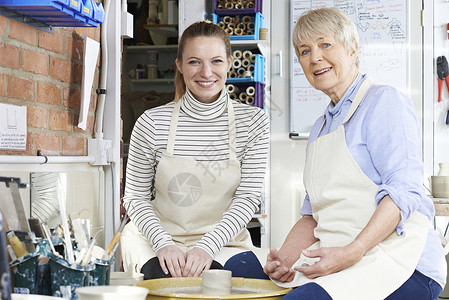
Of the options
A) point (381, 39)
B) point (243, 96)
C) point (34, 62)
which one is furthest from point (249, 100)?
point (34, 62)

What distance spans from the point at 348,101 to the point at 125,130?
12.3 ft

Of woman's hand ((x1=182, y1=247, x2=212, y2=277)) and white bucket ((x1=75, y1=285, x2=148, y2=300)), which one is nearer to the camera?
white bucket ((x1=75, y1=285, x2=148, y2=300))

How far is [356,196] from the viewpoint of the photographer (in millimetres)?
1492

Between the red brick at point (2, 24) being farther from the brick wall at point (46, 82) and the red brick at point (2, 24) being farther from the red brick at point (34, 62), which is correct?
the red brick at point (34, 62)

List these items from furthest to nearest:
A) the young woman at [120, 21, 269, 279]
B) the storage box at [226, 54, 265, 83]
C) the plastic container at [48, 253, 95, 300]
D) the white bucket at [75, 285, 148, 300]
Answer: the storage box at [226, 54, 265, 83], the young woman at [120, 21, 269, 279], the plastic container at [48, 253, 95, 300], the white bucket at [75, 285, 148, 300]

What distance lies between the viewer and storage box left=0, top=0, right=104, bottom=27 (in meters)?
1.56

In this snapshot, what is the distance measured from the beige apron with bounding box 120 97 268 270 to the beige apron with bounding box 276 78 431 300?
0.43 metres

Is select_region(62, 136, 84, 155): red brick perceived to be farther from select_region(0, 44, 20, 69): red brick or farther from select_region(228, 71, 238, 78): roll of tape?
select_region(228, 71, 238, 78): roll of tape

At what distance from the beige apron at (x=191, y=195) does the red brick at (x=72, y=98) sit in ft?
1.18

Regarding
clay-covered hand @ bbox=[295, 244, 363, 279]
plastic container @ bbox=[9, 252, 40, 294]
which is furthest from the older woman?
plastic container @ bbox=[9, 252, 40, 294]

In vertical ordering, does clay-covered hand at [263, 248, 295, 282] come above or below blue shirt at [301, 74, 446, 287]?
below

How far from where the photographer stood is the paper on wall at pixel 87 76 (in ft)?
6.75

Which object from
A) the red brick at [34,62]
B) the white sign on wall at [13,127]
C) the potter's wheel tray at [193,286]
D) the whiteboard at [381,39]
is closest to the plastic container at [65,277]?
the potter's wheel tray at [193,286]

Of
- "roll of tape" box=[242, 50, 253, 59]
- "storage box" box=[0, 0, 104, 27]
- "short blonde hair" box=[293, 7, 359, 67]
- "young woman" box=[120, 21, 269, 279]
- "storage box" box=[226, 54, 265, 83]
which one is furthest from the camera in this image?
"roll of tape" box=[242, 50, 253, 59]
